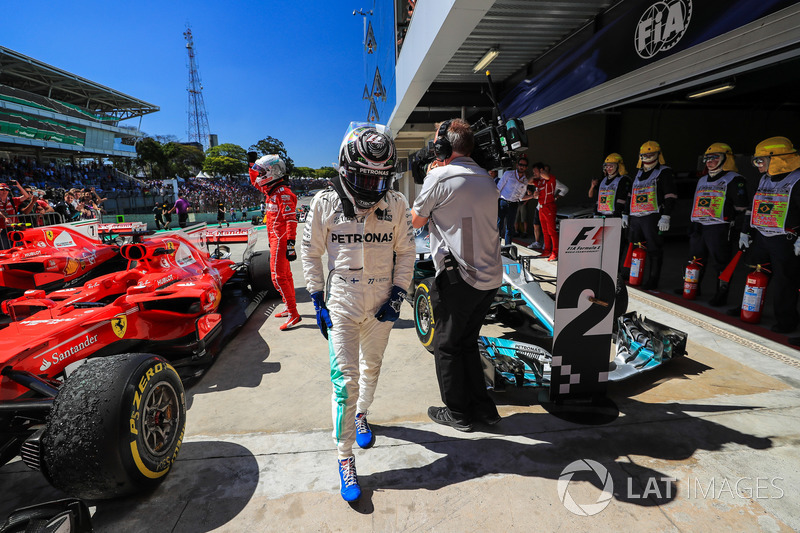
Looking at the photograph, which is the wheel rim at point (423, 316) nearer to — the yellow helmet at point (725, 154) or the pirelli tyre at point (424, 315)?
the pirelli tyre at point (424, 315)

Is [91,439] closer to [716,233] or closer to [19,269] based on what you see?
[19,269]

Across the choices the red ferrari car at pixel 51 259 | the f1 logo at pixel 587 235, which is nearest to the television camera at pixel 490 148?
the f1 logo at pixel 587 235

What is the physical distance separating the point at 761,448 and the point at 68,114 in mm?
53755

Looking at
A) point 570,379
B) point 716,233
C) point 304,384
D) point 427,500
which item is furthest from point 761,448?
point 716,233

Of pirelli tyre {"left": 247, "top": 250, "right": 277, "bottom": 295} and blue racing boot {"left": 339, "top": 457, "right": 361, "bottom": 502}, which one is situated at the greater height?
pirelli tyre {"left": 247, "top": 250, "right": 277, "bottom": 295}

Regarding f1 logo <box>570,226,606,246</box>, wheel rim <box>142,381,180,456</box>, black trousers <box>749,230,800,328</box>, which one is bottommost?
wheel rim <box>142,381,180,456</box>

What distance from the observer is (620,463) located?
2.37m

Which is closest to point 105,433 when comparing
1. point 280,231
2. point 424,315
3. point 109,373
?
point 109,373

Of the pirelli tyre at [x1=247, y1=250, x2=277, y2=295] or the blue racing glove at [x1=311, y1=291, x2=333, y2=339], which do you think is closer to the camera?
the blue racing glove at [x1=311, y1=291, x2=333, y2=339]

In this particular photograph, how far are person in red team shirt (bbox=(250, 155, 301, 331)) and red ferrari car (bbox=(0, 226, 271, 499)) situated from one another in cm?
84

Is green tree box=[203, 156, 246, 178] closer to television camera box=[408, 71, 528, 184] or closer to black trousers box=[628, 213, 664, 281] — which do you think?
black trousers box=[628, 213, 664, 281]

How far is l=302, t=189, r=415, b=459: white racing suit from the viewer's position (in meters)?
2.23

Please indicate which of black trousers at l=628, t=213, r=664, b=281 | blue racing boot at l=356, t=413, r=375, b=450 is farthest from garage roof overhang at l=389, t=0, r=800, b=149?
blue racing boot at l=356, t=413, r=375, b=450

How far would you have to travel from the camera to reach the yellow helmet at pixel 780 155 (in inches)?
162
